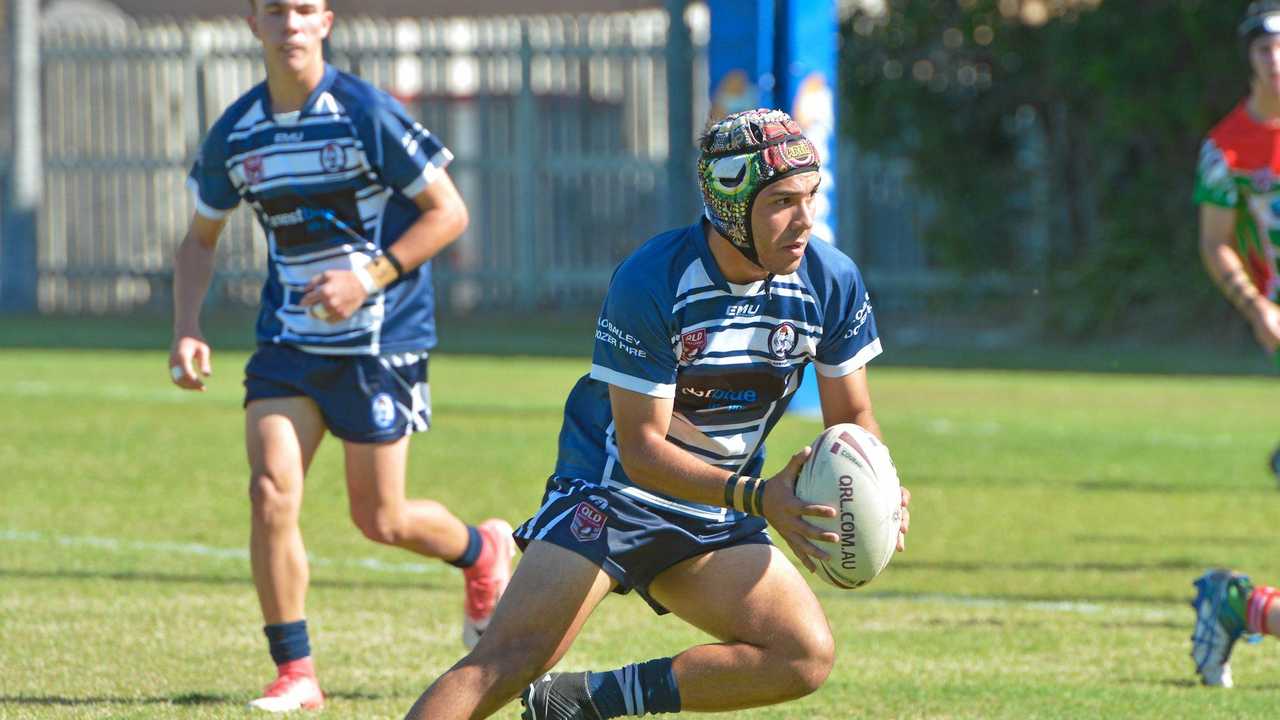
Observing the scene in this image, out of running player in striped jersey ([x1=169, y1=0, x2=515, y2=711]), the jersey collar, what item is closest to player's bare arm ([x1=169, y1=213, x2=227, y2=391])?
running player in striped jersey ([x1=169, y1=0, x2=515, y2=711])

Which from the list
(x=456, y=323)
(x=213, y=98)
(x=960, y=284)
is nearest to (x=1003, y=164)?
(x=960, y=284)

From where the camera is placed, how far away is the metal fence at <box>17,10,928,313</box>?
2717cm

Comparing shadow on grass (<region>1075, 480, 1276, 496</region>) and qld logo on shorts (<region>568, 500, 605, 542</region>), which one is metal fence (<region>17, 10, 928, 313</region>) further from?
qld logo on shorts (<region>568, 500, 605, 542</region>)

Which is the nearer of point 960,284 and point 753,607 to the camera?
point 753,607

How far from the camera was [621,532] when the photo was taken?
4973 millimetres

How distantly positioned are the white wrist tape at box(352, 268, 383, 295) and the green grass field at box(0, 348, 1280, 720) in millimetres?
1277

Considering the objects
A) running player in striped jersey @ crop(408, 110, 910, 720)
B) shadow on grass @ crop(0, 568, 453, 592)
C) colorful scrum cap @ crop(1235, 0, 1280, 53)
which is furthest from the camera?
shadow on grass @ crop(0, 568, 453, 592)

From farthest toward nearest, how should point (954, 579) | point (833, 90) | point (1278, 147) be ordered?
point (833, 90)
point (954, 579)
point (1278, 147)

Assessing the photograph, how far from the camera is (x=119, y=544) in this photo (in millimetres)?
9508

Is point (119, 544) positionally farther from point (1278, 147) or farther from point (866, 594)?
point (1278, 147)

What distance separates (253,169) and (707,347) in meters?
2.30

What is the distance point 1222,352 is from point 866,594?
555 inches

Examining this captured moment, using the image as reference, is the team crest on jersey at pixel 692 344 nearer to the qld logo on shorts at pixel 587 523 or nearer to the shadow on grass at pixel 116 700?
the qld logo on shorts at pixel 587 523

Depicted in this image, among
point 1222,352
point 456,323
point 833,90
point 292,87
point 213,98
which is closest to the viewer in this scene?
point 292,87
